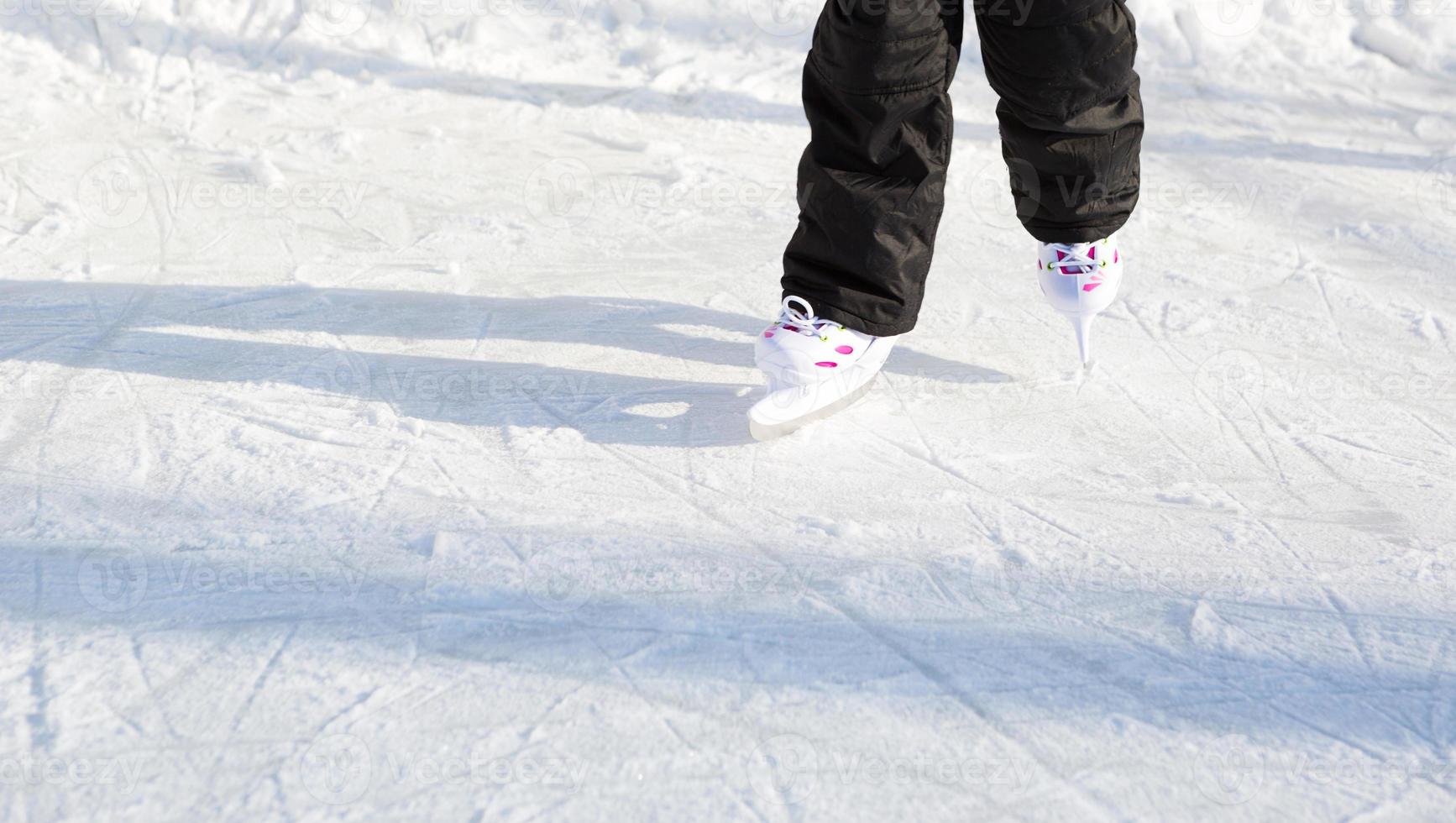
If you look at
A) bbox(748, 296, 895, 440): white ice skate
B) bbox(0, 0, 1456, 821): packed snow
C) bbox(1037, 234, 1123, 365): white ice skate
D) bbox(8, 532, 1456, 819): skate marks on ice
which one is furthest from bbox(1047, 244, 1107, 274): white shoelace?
bbox(8, 532, 1456, 819): skate marks on ice

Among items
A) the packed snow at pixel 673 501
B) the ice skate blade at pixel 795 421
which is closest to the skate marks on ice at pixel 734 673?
the packed snow at pixel 673 501

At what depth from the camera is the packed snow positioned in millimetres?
1135

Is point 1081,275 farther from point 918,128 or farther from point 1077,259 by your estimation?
point 918,128

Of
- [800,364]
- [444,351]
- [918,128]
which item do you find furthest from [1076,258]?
[444,351]

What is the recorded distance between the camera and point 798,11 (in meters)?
4.60

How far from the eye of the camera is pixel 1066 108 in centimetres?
171

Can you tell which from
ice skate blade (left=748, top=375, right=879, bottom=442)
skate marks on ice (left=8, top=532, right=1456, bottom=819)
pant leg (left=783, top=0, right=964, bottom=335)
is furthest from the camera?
ice skate blade (left=748, top=375, right=879, bottom=442)

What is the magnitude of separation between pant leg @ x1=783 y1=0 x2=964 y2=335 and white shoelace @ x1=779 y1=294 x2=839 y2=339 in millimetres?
15

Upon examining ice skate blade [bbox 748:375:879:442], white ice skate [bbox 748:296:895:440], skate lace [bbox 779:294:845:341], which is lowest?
ice skate blade [bbox 748:375:879:442]

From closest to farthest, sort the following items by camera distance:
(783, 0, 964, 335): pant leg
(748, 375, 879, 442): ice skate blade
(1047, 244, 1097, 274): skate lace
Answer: (783, 0, 964, 335): pant leg < (748, 375, 879, 442): ice skate blade < (1047, 244, 1097, 274): skate lace

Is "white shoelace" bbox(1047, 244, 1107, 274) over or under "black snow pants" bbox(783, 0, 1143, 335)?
under

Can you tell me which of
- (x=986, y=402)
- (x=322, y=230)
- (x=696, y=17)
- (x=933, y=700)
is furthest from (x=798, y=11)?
(x=933, y=700)

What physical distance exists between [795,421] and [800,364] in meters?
0.09

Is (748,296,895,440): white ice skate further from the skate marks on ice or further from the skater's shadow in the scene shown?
the skate marks on ice
